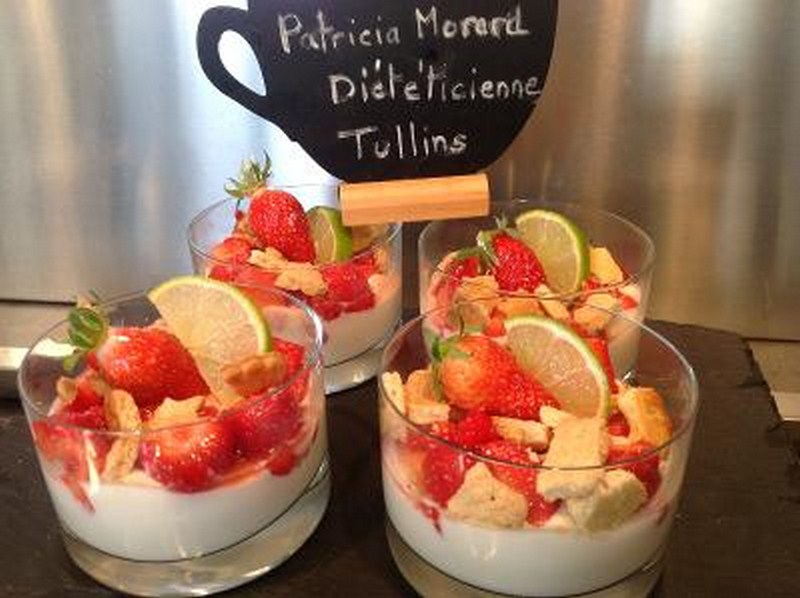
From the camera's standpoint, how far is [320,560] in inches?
33.8

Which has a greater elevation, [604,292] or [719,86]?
[719,86]

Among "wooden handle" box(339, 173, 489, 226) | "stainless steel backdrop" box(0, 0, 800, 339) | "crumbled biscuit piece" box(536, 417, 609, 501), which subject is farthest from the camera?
"stainless steel backdrop" box(0, 0, 800, 339)

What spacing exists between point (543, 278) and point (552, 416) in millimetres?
276

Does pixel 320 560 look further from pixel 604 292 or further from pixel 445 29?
pixel 445 29

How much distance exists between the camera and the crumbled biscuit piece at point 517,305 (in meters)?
0.93

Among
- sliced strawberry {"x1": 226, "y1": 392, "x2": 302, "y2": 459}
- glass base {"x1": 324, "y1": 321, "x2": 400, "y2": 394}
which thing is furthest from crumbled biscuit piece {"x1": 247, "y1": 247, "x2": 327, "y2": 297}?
sliced strawberry {"x1": 226, "y1": 392, "x2": 302, "y2": 459}

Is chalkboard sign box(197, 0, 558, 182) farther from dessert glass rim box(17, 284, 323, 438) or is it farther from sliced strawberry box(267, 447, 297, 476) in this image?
sliced strawberry box(267, 447, 297, 476)

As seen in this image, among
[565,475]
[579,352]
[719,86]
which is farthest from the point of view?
[719,86]

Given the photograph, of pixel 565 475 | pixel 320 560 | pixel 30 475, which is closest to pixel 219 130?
pixel 30 475

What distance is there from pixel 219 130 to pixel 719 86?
0.59m

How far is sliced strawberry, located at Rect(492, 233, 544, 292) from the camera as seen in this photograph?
103 cm

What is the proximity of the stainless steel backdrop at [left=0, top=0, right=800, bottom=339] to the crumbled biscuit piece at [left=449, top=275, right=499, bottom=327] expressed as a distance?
0.27 m

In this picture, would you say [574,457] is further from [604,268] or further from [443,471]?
[604,268]

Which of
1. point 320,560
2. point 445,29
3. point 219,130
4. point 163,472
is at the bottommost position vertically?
point 320,560
